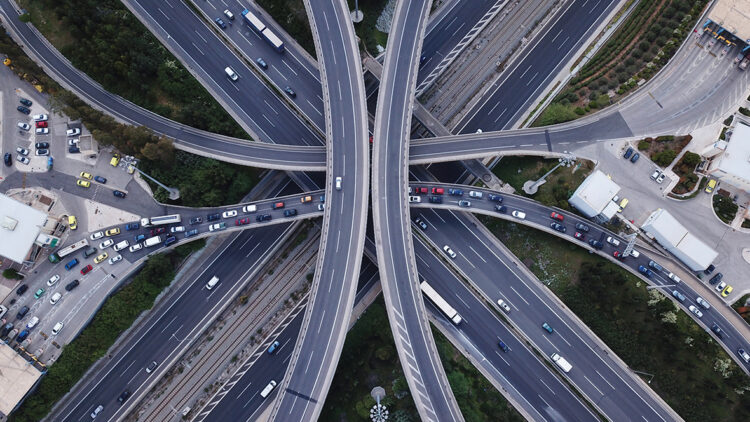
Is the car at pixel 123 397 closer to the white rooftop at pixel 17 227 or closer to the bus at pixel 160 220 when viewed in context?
the white rooftop at pixel 17 227

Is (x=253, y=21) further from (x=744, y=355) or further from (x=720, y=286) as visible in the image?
(x=744, y=355)

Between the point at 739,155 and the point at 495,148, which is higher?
the point at 739,155

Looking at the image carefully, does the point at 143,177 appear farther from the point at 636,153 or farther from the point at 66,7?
the point at 636,153

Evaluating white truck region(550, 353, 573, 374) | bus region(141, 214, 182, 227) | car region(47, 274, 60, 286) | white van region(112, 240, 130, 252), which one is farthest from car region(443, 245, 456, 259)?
car region(47, 274, 60, 286)

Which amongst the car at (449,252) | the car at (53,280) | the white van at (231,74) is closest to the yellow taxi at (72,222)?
the car at (53,280)

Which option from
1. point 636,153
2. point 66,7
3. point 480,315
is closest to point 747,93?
point 636,153

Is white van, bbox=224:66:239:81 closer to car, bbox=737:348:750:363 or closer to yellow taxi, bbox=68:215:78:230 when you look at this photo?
yellow taxi, bbox=68:215:78:230
